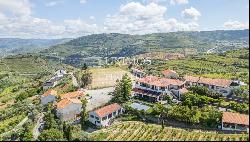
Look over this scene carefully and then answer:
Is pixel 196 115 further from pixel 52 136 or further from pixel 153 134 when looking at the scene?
pixel 52 136

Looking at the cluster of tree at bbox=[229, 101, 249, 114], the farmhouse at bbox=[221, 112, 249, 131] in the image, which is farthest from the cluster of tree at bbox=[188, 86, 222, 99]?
the farmhouse at bbox=[221, 112, 249, 131]

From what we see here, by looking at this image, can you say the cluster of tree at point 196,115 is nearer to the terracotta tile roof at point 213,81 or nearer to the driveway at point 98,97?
the terracotta tile roof at point 213,81

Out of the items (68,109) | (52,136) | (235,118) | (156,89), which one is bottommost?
(68,109)

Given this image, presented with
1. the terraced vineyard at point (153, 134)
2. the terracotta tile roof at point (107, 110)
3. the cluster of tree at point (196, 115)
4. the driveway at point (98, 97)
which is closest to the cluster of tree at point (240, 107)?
the cluster of tree at point (196, 115)

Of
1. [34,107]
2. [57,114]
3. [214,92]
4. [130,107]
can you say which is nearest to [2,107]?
[34,107]

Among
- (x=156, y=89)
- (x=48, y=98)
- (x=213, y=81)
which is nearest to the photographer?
(x=156, y=89)

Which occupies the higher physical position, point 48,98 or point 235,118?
point 235,118

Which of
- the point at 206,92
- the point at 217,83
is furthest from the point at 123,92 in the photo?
the point at 217,83

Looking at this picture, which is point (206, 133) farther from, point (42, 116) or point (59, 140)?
point (42, 116)
